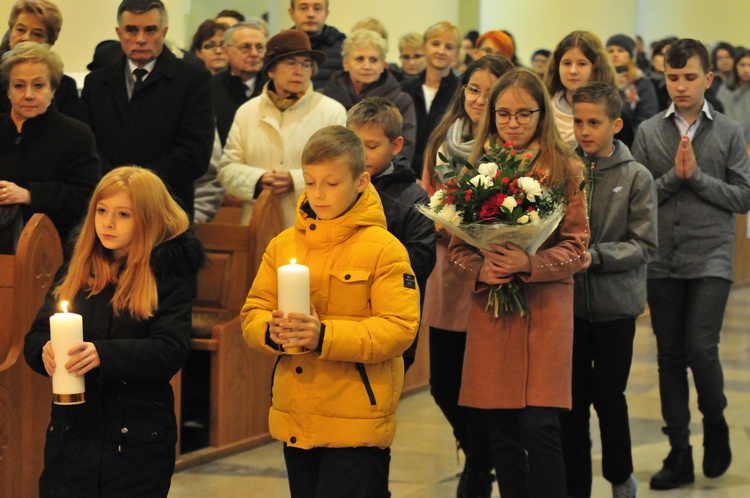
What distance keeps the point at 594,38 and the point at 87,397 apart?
9.86 ft

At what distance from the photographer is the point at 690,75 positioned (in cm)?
562

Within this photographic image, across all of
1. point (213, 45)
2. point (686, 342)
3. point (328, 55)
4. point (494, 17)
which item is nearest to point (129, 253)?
point (686, 342)

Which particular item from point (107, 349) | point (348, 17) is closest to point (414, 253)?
point (107, 349)

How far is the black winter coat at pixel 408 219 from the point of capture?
471 cm

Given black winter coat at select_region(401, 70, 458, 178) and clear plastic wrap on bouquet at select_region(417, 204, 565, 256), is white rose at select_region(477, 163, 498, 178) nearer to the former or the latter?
clear plastic wrap on bouquet at select_region(417, 204, 565, 256)

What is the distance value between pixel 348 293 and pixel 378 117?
101 cm

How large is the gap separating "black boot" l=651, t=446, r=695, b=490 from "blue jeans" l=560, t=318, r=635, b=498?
23.9 inches

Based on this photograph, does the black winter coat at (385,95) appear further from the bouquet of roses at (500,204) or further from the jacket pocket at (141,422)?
the jacket pocket at (141,422)

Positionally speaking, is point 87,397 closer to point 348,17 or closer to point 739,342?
point 739,342

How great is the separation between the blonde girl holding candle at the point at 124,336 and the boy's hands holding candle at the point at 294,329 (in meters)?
0.46

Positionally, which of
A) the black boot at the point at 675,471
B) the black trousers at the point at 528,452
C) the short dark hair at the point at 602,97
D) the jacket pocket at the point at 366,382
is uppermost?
the short dark hair at the point at 602,97

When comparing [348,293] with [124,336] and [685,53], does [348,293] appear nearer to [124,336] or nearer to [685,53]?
[124,336]

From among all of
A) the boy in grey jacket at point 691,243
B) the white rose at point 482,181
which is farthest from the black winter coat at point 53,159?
the boy in grey jacket at point 691,243

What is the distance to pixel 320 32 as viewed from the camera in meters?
7.92
